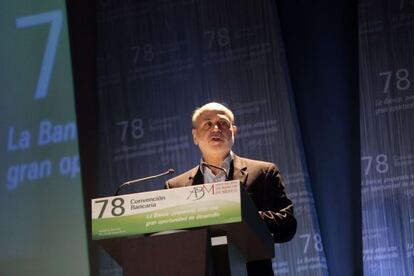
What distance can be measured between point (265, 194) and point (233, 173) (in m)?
0.17

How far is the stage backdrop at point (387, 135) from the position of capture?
392 centimetres

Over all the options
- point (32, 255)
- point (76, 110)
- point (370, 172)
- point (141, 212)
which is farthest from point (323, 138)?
point (141, 212)

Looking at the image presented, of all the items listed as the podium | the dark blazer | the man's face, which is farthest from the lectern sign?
the man's face

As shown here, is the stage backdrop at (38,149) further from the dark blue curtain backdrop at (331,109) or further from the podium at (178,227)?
the podium at (178,227)

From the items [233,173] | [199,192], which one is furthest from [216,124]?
[199,192]

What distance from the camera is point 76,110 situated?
4.59 metres

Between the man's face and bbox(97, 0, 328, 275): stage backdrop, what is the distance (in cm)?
134

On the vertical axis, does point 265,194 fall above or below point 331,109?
below

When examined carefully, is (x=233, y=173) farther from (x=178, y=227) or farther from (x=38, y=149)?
(x=38, y=149)

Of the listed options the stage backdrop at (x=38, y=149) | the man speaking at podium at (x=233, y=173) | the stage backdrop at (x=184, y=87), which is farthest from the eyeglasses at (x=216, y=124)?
the stage backdrop at (x=38, y=149)

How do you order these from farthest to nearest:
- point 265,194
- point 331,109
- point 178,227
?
1. point 331,109
2. point 265,194
3. point 178,227

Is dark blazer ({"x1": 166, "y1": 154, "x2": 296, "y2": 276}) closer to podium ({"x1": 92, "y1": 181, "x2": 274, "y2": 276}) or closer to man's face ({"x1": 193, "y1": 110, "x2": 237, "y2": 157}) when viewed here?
man's face ({"x1": 193, "y1": 110, "x2": 237, "y2": 157})

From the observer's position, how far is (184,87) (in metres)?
4.55

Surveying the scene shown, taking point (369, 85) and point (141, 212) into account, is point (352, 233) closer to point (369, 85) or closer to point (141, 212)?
point (369, 85)
